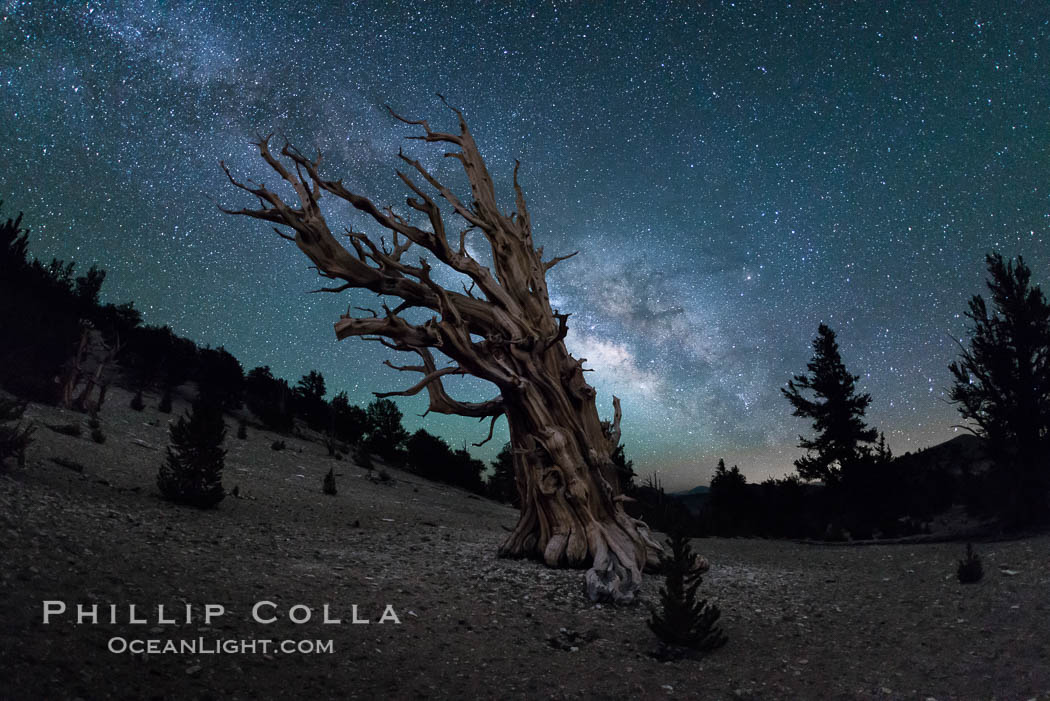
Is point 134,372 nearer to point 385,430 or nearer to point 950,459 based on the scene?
point 385,430

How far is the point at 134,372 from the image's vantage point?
24641 mm

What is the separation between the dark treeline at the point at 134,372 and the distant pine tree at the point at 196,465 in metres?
7.58

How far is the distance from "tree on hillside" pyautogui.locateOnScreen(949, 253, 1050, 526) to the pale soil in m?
2.34

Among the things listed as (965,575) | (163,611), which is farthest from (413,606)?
(965,575)

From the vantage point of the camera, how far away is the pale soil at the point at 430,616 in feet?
13.5

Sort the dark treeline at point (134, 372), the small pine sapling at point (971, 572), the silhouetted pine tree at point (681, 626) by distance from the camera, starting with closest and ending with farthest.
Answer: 1. the silhouetted pine tree at point (681, 626)
2. the small pine sapling at point (971, 572)
3. the dark treeline at point (134, 372)

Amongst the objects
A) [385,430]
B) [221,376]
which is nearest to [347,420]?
[385,430]

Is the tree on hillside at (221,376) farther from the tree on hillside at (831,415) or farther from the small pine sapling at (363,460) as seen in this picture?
the tree on hillside at (831,415)

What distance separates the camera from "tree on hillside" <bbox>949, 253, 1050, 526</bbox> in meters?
12.2

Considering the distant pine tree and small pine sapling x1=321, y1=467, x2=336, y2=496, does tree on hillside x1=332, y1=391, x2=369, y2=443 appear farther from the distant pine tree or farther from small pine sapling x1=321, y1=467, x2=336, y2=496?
the distant pine tree

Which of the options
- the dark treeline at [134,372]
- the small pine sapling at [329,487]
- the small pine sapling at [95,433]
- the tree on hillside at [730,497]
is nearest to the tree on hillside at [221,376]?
the dark treeline at [134,372]

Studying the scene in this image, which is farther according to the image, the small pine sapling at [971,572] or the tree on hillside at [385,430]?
the tree on hillside at [385,430]

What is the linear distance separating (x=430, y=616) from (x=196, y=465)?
6008 millimetres

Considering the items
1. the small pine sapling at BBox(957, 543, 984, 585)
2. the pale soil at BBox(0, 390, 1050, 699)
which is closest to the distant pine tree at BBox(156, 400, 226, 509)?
the pale soil at BBox(0, 390, 1050, 699)
